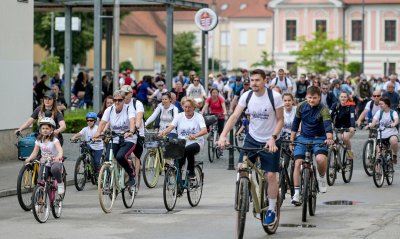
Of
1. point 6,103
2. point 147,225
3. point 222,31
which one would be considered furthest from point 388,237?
point 222,31

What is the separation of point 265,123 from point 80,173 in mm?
6849

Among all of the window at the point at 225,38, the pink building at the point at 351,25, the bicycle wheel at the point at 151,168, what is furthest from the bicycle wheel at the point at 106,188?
the window at the point at 225,38

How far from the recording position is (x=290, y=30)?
121062 millimetres

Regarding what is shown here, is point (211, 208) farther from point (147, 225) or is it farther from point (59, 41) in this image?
point (59, 41)

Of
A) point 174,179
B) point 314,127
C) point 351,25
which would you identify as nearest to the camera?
point 314,127

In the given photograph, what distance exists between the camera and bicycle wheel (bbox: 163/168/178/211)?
53.7 feet

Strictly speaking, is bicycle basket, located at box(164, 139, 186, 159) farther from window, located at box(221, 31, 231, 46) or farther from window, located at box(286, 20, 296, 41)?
window, located at box(221, 31, 231, 46)

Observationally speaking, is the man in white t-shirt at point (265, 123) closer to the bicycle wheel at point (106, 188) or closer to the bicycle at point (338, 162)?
the bicycle wheel at point (106, 188)

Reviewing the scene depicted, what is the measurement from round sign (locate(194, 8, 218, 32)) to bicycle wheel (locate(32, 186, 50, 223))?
2036cm

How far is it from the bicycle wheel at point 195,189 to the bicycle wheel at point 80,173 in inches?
127

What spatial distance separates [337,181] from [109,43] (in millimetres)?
20682

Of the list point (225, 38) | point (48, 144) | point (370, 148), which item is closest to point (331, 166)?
point (370, 148)

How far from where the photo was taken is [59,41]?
8556 centimetres

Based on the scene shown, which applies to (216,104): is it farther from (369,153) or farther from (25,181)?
(25,181)
